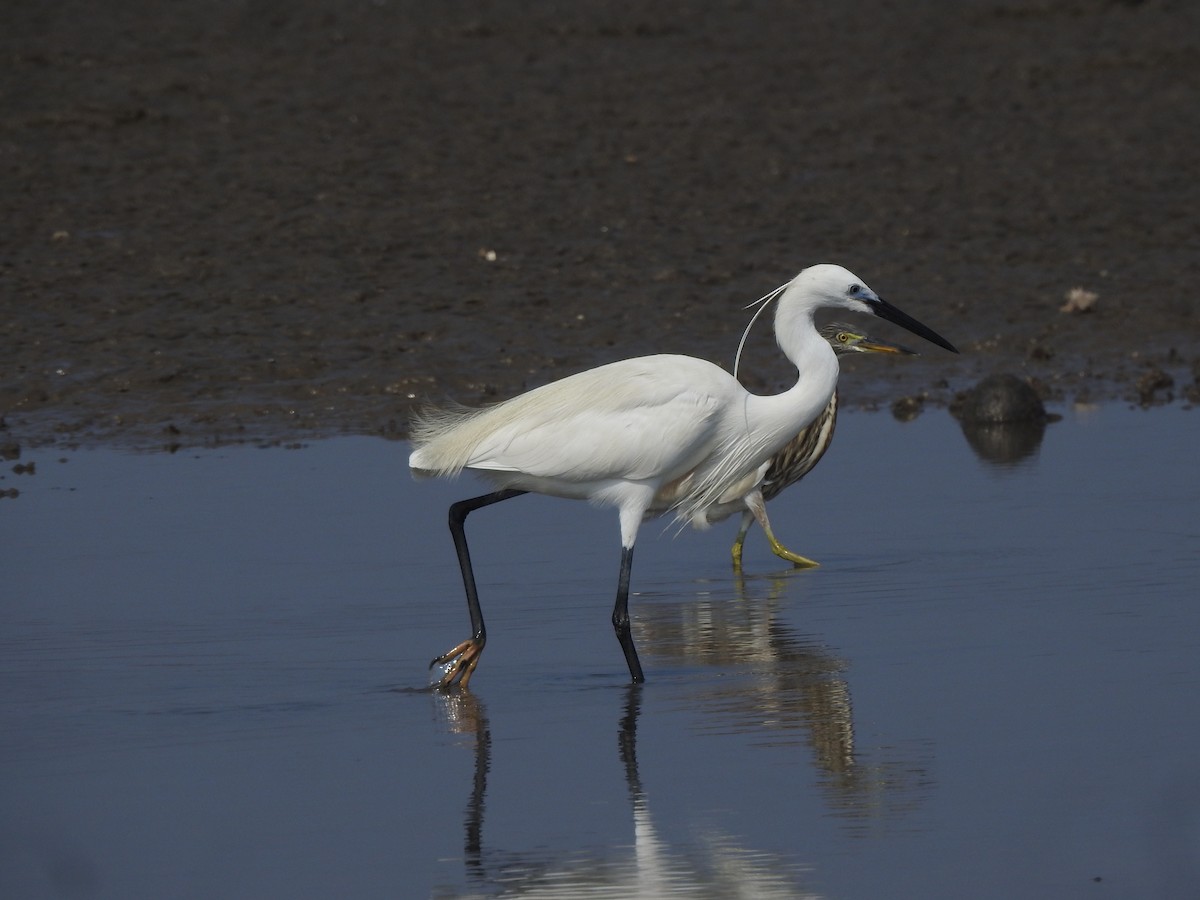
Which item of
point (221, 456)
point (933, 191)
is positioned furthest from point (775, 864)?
point (933, 191)

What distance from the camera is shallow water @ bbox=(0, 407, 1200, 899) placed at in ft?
15.9

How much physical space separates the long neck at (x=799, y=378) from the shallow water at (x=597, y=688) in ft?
2.49

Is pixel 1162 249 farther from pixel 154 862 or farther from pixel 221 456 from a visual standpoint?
pixel 154 862

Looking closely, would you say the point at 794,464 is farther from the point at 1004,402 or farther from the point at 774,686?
the point at 774,686

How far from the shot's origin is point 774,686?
6379 mm

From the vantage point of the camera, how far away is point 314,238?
13094mm

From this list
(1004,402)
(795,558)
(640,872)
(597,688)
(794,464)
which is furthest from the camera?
(1004,402)

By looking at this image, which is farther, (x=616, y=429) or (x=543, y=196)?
(x=543, y=196)

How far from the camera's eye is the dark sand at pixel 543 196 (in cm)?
Answer: 1145

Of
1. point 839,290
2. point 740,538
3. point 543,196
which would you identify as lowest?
point 740,538

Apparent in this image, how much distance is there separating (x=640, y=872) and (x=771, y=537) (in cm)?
364

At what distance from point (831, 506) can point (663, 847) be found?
177 inches

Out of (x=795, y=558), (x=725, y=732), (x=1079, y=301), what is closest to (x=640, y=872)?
(x=725, y=732)

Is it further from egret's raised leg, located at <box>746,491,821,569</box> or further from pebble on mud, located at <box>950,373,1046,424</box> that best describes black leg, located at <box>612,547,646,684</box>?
pebble on mud, located at <box>950,373,1046,424</box>
